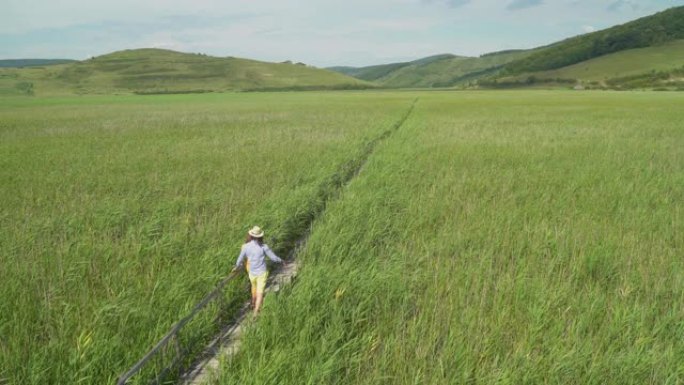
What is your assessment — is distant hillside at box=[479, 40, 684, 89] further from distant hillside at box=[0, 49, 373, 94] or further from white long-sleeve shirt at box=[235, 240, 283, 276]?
white long-sleeve shirt at box=[235, 240, 283, 276]

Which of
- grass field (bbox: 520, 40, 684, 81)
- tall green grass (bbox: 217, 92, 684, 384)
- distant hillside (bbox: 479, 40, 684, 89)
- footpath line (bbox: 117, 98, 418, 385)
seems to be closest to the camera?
footpath line (bbox: 117, 98, 418, 385)

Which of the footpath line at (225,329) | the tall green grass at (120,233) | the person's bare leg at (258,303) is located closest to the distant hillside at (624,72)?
the tall green grass at (120,233)

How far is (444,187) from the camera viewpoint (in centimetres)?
1155

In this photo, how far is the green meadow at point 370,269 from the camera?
4180mm

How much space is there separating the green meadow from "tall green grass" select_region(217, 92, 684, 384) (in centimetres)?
3

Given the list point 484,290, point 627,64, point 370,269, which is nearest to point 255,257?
point 370,269

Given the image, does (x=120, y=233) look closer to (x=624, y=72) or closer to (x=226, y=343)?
(x=226, y=343)

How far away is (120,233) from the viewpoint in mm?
8203

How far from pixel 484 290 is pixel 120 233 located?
637 cm

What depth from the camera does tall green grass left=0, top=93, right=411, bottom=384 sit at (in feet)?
14.6

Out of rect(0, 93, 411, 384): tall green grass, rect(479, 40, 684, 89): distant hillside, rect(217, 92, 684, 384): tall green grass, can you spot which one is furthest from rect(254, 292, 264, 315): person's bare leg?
rect(479, 40, 684, 89): distant hillside

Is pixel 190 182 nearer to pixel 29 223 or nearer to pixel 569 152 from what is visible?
pixel 29 223

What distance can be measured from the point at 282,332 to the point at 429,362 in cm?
146

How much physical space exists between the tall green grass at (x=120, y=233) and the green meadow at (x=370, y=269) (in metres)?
0.04
